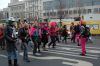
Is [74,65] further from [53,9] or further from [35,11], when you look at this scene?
[35,11]

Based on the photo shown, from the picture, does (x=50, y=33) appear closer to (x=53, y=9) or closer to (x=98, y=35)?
(x=98, y=35)

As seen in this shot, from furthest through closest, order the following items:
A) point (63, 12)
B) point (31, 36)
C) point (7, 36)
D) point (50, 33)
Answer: point (63, 12), point (50, 33), point (31, 36), point (7, 36)

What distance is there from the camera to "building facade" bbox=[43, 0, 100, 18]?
285 feet

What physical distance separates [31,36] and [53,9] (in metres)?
84.7

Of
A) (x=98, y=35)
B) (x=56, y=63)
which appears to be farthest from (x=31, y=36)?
(x=98, y=35)

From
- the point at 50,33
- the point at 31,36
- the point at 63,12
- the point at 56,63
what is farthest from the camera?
the point at 63,12

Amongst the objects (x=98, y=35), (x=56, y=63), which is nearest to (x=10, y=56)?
(x=56, y=63)

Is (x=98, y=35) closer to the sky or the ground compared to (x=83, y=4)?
closer to the ground

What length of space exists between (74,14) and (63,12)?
3.54 meters

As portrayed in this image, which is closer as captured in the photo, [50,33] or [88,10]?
[50,33]

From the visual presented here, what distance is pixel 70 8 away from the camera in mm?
94375

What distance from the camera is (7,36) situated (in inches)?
420

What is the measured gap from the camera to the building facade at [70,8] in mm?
86750

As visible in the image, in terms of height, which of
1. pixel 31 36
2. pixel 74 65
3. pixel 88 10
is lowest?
pixel 74 65
